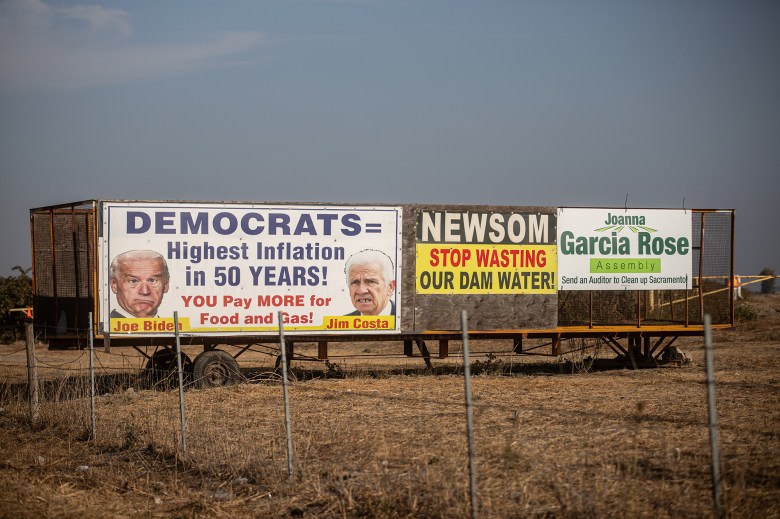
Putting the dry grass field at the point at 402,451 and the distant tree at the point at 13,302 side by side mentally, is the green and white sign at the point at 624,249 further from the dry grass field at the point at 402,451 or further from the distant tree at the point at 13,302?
the distant tree at the point at 13,302

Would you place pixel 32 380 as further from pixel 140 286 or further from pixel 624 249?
pixel 624 249

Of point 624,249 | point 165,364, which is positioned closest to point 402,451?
point 165,364

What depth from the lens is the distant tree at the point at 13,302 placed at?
33969mm

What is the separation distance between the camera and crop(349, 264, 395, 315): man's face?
670 inches

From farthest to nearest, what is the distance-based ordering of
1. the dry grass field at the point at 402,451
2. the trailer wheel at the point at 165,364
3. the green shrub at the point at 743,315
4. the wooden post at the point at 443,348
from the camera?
the green shrub at the point at 743,315 → the wooden post at the point at 443,348 → the trailer wheel at the point at 165,364 → the dry grass field at the point at 402,451

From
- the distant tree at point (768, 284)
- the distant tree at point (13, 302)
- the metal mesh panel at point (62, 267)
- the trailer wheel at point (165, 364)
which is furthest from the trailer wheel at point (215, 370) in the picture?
the distant tree at point (768, 284)

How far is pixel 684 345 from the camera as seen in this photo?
27.4 meters

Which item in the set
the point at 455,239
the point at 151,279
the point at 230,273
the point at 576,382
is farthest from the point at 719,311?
the point at 151,279

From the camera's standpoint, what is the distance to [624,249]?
59.6 feet

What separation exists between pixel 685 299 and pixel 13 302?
88.8 feet

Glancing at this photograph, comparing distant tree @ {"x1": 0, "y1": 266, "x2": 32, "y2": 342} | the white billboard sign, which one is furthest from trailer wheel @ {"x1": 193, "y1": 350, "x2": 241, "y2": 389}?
distant tree @ {"x1": 0, "y1": 266, "x2": 32, "y2": 342}

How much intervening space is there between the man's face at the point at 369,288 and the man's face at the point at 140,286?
3633 mm

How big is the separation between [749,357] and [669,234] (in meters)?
4.66

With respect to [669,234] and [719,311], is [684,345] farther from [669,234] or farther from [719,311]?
[669,234]
